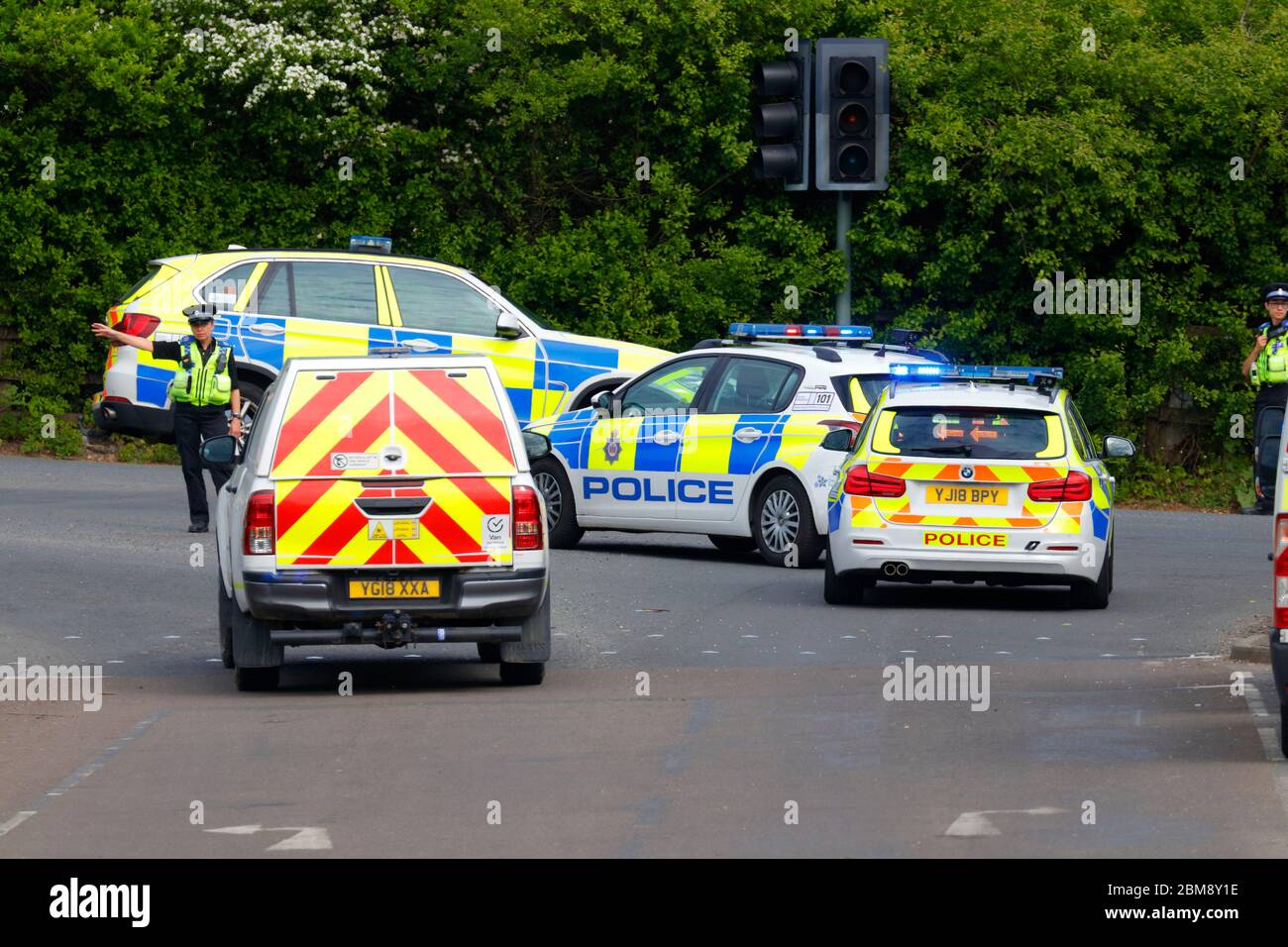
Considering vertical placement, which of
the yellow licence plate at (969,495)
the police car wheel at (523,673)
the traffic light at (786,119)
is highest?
the traffic light at (786,119)

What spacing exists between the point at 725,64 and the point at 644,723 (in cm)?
1593

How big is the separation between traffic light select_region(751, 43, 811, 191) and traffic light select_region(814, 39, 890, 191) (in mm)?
368

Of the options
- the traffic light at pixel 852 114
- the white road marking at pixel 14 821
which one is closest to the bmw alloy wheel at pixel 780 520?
the traffic light at pixel 852 114

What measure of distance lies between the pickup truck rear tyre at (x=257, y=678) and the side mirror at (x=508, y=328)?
9.88 meters

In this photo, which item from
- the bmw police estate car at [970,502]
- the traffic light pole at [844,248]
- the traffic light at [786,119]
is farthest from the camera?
the traffic light pole at [844,248]

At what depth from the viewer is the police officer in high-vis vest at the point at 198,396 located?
19.4 meters

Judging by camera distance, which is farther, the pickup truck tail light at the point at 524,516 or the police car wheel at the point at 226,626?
the police car wheel at the point at 226,626

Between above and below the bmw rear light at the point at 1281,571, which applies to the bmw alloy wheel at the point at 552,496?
below

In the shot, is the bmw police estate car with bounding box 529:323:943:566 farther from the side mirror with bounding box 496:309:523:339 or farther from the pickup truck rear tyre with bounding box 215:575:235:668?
the pickup truck rear tyre with bounding box 215:575:235:668

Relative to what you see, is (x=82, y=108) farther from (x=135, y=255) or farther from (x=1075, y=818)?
(x=1075, y=818)

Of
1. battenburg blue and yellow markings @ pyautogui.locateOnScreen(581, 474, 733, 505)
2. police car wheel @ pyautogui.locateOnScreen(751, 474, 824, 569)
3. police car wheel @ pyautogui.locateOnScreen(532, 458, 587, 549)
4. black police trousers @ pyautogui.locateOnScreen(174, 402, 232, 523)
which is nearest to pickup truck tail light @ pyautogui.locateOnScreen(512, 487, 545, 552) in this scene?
police car wheel @ pyautogui.locateOnScreen(751, 474, 824, 569)

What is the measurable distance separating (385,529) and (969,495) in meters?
4.90

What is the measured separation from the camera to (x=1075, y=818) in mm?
8523

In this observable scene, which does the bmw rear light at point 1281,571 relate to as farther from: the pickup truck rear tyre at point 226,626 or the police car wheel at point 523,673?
the pickup truck rear tyre at point 226,626
